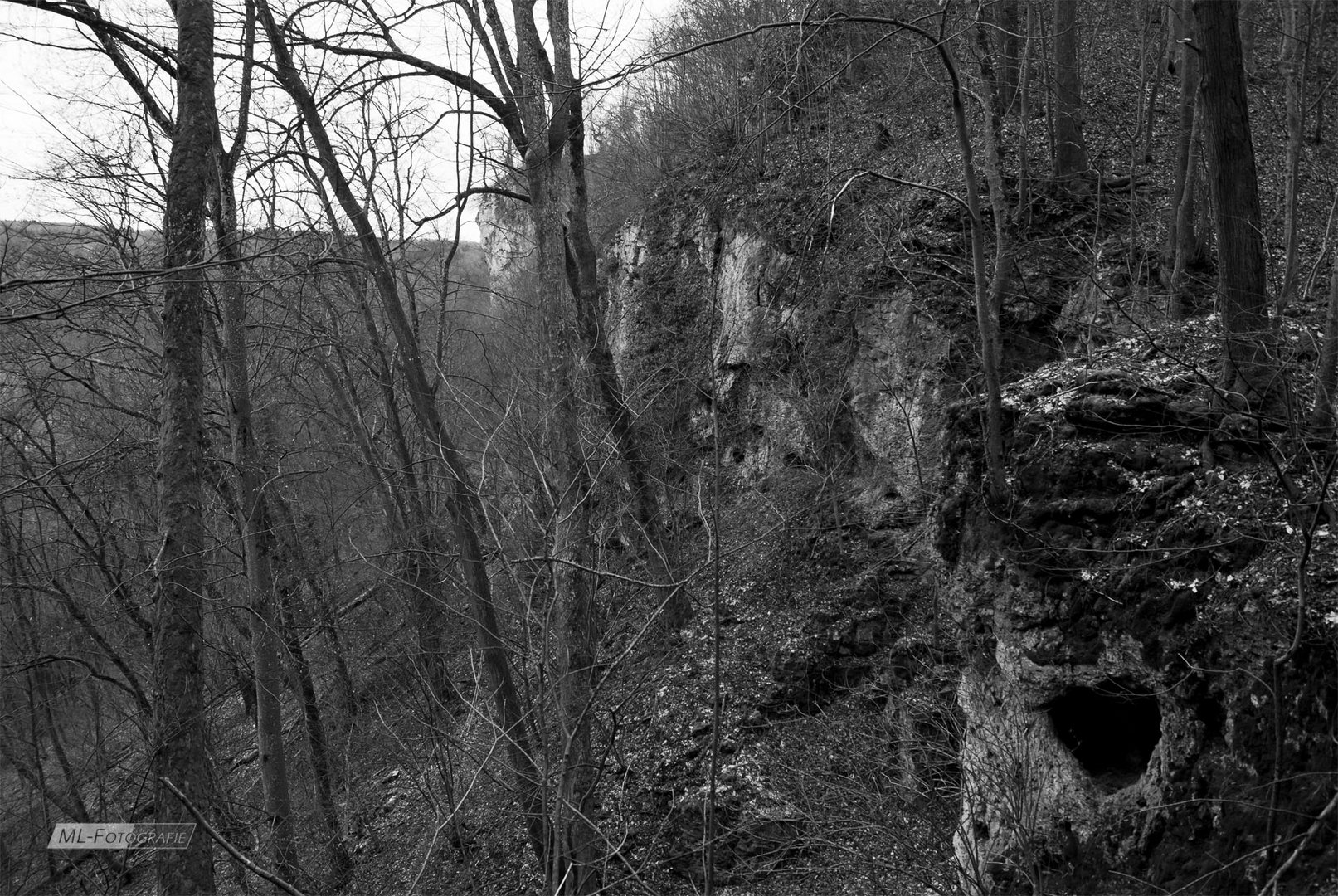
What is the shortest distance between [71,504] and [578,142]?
10.00m

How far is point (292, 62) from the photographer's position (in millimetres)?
9969

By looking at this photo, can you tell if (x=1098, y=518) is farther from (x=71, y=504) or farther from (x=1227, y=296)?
(x=71, y=504)

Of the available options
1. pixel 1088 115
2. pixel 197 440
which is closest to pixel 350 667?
pixel 197 440

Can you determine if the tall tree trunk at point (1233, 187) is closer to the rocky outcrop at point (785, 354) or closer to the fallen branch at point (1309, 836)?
the fallen branch at point (1309, 836)

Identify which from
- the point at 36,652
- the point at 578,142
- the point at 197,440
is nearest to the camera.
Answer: the point at 197,440

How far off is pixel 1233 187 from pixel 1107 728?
3963 millimetres

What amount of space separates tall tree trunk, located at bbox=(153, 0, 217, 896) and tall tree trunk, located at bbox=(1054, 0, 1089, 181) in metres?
9.64

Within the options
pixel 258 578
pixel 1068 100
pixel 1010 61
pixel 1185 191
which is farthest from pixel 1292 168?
pixel 258 578

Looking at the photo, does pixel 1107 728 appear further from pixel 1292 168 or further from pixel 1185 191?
pixel 1292 168

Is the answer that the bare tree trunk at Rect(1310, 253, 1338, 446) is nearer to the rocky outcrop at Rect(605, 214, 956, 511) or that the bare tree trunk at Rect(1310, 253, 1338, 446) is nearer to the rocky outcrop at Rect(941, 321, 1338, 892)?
the rocky outcrop at Rect(941, 321, 1338, 892)

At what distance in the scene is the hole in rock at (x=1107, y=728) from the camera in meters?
5.70

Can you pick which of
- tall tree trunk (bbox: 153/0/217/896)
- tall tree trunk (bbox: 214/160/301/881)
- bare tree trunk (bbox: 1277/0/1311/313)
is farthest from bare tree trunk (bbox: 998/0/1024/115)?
tall tree trunk (bbox: 214/160/301/881)

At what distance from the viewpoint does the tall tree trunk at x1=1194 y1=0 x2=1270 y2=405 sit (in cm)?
608

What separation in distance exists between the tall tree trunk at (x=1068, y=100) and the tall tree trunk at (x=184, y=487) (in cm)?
964
